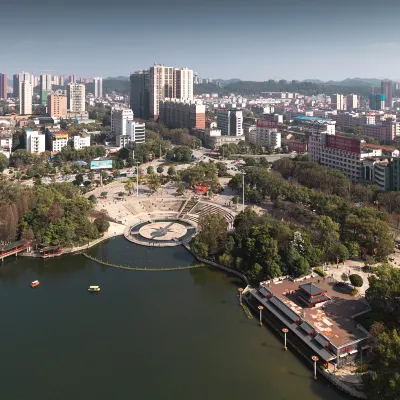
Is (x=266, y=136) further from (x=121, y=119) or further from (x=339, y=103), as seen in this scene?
(x=339, y=103)

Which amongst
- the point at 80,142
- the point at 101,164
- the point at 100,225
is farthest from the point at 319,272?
the point at 80,142

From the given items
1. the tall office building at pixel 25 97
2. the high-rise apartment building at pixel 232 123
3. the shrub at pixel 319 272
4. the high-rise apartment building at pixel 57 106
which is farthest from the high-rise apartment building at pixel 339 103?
the shrub at pixel 319 272

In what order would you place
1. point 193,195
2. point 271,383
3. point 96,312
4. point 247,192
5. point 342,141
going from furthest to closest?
→ point 342,141 → point 193,195 → point 247,192 → point 96,312 → point 271,383

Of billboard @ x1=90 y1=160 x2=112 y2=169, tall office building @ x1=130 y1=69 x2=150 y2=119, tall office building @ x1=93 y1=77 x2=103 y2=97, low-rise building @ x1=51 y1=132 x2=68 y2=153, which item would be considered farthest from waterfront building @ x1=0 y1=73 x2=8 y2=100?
billboard @ x1=90 y1=160 x2=112 y2=169

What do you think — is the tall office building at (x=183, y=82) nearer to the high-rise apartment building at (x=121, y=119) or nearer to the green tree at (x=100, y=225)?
the high-rise apartment building at (x=121, y=119)

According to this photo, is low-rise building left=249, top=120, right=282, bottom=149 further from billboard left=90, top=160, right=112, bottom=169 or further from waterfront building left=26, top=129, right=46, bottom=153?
waterfront building left=26, top=129, right=46, bottom=153

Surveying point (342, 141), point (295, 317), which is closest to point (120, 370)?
point (295, 317)

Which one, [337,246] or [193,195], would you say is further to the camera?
[193,195]

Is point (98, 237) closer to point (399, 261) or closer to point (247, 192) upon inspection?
point (247, 192)
